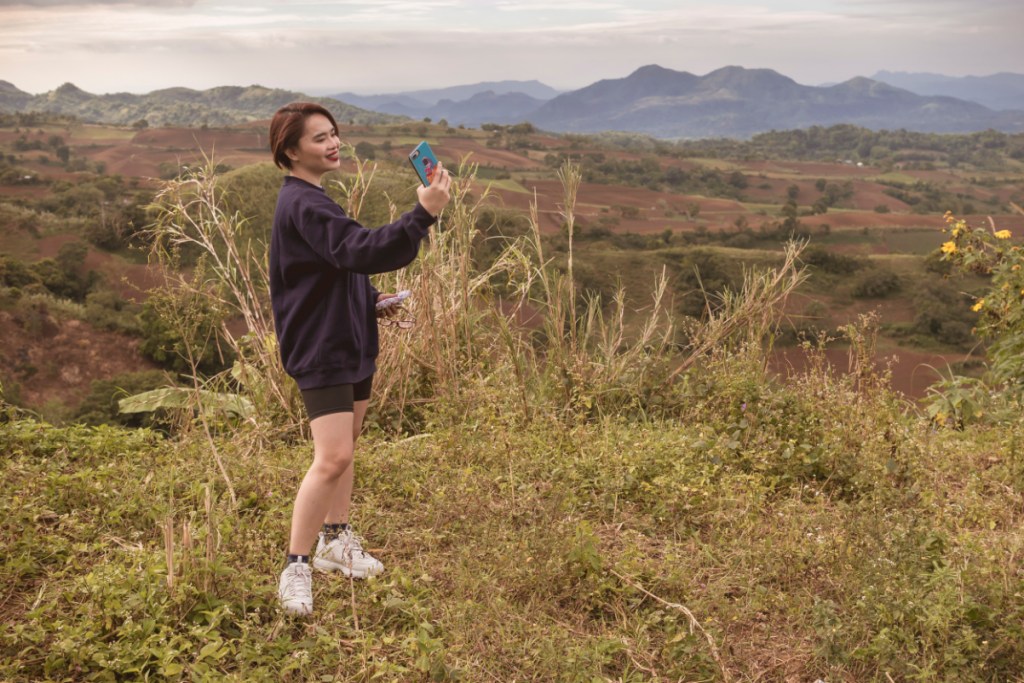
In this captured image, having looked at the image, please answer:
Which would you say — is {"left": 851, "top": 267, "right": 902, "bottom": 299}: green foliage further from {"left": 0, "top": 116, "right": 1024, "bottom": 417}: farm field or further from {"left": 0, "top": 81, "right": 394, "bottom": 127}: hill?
{"left": 0, "top": 81, "right": 394, "bottom": 127}: hill

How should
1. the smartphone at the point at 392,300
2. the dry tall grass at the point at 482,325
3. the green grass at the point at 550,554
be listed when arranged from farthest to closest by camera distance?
the dry tall grass at the point at 482,325, the smartphone at the point at 392,300, the green grass at the point at 550,554

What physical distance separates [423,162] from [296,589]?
1.33 metres

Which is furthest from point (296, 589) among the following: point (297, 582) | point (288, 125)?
point (288, 125)

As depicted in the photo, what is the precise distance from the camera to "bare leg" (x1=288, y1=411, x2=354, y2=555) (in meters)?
2.44

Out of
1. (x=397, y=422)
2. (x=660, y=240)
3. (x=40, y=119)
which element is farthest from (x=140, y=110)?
(x=397, y=422)

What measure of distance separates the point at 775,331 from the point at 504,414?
1.77m

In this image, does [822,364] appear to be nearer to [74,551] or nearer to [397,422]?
[397,422]

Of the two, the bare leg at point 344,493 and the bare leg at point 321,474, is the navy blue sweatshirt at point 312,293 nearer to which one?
the bare leg at point 321,474

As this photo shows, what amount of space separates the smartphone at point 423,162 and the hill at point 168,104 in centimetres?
A: 7573

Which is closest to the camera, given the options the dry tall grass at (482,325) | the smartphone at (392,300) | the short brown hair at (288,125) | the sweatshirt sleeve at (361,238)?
the sweatshirt sleeve at (361,238)

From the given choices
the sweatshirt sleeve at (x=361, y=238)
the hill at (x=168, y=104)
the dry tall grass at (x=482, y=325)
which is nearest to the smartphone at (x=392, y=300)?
the sweatshirt sleeve at (x=361, y=238)

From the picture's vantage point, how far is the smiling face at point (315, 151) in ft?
7.88

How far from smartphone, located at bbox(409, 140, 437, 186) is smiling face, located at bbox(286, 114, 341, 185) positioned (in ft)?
0.86

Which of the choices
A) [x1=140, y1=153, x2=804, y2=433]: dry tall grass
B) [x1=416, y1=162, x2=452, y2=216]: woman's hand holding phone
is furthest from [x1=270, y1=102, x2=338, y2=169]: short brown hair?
[x1=140, y1=153, x2=804, y2=433]: dry tall grass
